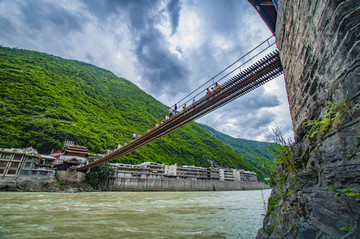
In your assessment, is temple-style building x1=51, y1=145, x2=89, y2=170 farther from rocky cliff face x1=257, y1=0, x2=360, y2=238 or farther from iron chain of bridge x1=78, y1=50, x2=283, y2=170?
rocky cliff face x1=257, y1=0, x2=360, y2=238

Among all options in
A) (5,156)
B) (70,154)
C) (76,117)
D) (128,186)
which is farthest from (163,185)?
(76,117)

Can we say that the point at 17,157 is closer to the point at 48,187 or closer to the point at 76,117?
the point at 48,187

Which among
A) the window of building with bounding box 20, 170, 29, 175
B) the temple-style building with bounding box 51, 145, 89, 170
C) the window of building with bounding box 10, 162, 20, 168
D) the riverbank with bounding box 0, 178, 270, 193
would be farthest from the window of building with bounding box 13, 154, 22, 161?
the temple-style building with bounding box 51, 145, 89, 170

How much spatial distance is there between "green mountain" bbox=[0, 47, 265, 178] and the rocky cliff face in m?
13.5

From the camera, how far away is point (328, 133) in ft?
6.12

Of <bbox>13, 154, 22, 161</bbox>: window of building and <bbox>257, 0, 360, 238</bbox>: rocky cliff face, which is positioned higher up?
<bbox>13, 154, 22, 161</bbox>: window of building

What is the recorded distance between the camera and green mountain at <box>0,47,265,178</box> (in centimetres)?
3931

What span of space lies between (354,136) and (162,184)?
40.2 meters

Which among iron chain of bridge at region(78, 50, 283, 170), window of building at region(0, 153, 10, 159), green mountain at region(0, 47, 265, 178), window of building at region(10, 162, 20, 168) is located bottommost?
window of building at region(10, 162, 20, 168)

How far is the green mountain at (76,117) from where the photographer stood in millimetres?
39312

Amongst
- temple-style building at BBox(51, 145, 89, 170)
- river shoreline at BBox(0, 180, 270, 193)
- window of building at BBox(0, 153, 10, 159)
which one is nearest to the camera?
river shoreline at BBox(0, 180, 270, 193)

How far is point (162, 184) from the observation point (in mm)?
38375

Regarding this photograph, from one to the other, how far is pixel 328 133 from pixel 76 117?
6657cm

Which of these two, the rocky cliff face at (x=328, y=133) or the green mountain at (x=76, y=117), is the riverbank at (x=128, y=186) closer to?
the green mountain at (x=76, y=117)
